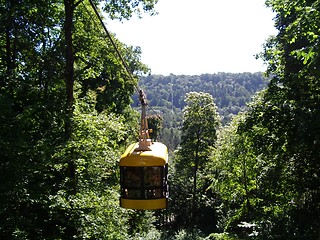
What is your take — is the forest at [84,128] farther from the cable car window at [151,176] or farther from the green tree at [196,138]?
the green tree at [196,138]

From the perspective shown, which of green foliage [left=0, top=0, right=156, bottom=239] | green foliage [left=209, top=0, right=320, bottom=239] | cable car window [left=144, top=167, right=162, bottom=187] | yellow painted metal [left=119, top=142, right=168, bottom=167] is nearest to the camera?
yellow painted metal [left=119, top=142, right=168, bottom=167]

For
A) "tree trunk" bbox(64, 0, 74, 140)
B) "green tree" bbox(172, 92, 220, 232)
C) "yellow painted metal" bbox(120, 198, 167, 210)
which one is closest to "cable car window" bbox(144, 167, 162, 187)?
"yellow painted metal" bbox(120, 198, 167, 210)

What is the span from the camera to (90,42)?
1066 cm

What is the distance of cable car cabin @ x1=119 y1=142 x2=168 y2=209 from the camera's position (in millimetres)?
6492

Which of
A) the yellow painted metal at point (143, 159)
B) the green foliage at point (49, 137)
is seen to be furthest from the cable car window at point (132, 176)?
the green foliage at point (49, 137)

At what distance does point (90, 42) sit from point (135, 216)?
10.8 m

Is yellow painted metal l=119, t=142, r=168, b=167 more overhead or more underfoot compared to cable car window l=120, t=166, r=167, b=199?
more overhead

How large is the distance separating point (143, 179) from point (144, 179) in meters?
0.02

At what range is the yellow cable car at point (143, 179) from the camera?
6.50 metres

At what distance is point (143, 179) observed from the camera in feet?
21.6

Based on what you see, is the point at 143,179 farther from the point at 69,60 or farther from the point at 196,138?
the point at 196,138

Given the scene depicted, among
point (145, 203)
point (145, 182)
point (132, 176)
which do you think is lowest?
point (145, 203)

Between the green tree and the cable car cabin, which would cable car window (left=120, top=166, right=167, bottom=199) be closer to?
the cable car cabin

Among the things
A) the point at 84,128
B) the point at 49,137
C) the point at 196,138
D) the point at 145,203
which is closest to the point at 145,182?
the point at 145,203
